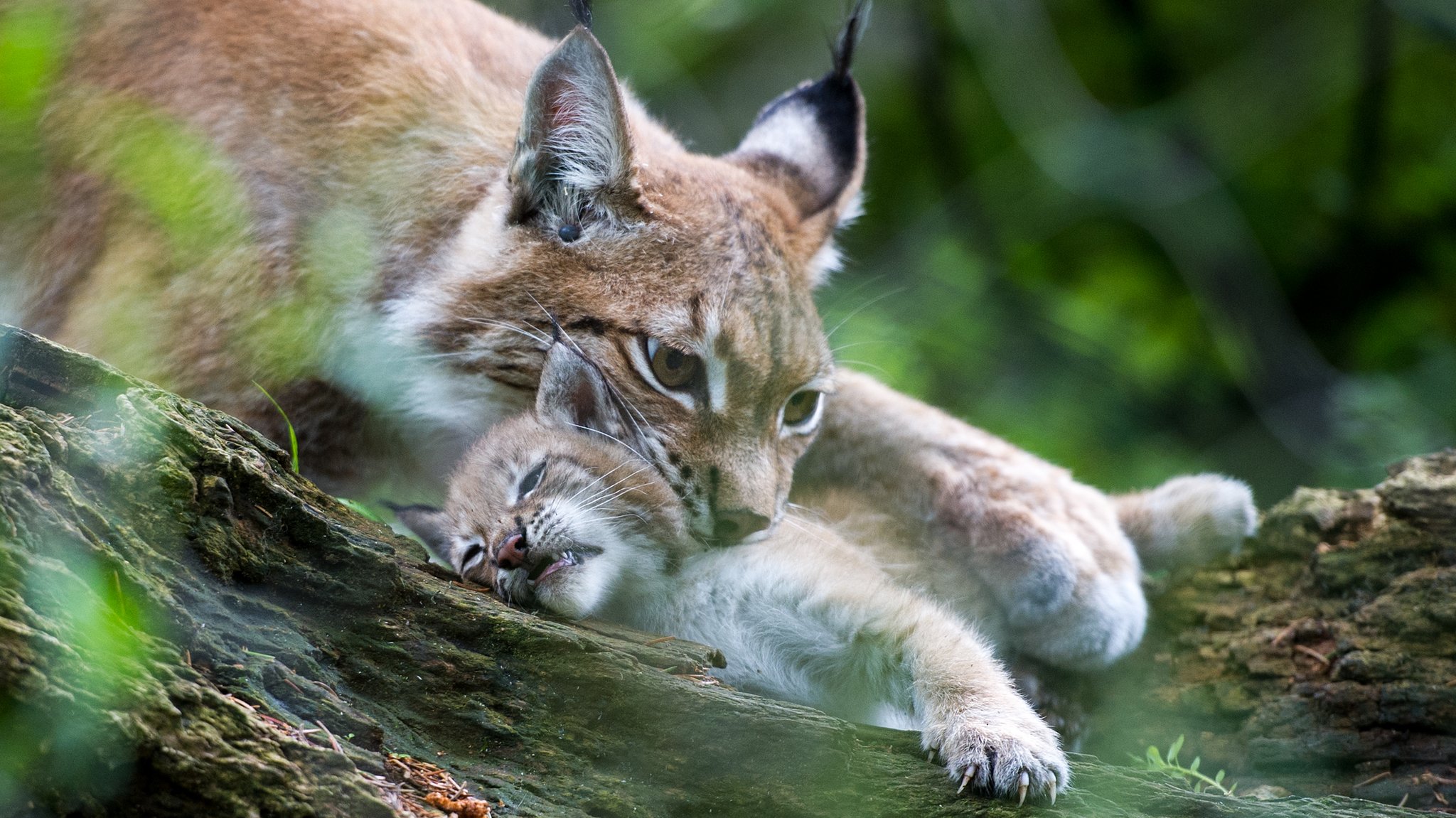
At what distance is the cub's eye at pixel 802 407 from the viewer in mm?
3527

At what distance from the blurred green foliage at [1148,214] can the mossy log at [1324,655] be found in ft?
5.22

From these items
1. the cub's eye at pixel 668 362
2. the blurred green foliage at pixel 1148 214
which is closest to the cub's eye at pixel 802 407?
the cub's eye at pixel 668 362

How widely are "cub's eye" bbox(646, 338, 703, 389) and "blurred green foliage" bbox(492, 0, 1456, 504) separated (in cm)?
197

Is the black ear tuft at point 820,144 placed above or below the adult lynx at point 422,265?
above

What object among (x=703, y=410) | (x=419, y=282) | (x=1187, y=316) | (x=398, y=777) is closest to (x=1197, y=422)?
(x=1187, y=316)

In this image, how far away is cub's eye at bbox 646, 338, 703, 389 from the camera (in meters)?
3.18

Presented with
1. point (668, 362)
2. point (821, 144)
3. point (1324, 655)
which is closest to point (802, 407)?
point (668, 362)

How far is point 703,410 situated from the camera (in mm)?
3203

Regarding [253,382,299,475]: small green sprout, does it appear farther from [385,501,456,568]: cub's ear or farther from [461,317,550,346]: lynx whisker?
[461,317,550,346]: lynx whisker

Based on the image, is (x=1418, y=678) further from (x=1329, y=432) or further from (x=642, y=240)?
(x=1329, y=432)

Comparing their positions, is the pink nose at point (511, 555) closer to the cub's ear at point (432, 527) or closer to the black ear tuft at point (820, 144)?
the cub's ear at point (432, 527)

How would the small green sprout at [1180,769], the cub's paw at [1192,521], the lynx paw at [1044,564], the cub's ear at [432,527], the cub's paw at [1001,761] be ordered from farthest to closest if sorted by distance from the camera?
the cub's paw at [1192,521], the lynx paw at [1044,564], the cub's ear at [432,527], the small green sprout at [1180,769], the cub's paw at [1001,761]

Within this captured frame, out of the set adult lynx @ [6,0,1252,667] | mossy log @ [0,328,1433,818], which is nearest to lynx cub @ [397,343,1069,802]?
adult lynx @ [6,0,1252,667]

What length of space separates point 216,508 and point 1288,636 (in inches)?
108
